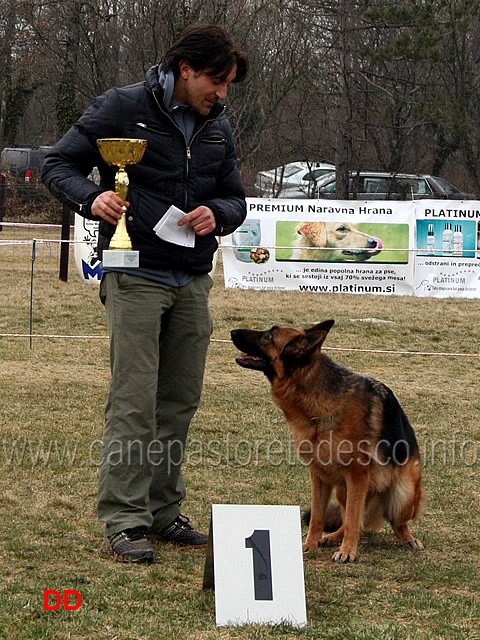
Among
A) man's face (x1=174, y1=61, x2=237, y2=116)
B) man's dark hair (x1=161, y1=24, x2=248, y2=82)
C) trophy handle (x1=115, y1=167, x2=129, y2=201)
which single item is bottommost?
trophy handle (x1=115, y1=167, x2=129, y2=201)

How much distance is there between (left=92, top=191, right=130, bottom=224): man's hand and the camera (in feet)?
10.5

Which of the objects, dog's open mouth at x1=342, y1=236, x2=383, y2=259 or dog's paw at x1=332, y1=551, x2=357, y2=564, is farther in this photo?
dog's open mouth at x1=342, y1=236, x2=383, y2=259

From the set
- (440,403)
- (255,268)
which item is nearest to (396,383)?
(440,403)

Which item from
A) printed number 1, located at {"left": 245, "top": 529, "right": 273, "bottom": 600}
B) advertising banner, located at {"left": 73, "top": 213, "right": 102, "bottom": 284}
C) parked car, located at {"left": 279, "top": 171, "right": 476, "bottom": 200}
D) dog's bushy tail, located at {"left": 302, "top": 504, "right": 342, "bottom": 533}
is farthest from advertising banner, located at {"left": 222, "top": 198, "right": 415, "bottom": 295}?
printed number 1, located at {"left": 245, "top": 529, "right": 273, "bottom": 600}

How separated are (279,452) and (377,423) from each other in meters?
1.71

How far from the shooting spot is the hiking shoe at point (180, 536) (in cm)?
368

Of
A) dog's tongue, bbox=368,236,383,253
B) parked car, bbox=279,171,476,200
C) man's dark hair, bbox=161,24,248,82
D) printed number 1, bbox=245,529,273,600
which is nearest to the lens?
printed number 1, bbox=245,529,273,600

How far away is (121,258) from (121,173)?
0.33 meters

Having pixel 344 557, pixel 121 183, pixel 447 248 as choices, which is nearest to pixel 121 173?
pixel 121 183

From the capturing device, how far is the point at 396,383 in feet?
25.1

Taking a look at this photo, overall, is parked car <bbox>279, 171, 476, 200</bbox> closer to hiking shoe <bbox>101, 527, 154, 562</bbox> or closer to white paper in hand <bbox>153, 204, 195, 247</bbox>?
white paper in hand <bbox>153, 204, 195, 247</bbox>

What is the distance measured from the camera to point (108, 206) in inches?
125

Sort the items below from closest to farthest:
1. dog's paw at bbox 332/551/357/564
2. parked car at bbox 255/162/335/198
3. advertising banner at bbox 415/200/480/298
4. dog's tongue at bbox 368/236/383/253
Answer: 1. dog's paw at bbox 332/551/357/564
2. dog's tongue at bbox 368/236/383/253
3. advertising banner at bbox 415/200/480/298
4. parked car at bbox 255/162/335/198

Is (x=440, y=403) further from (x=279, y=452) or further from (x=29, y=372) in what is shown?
(x=29, y=372)
